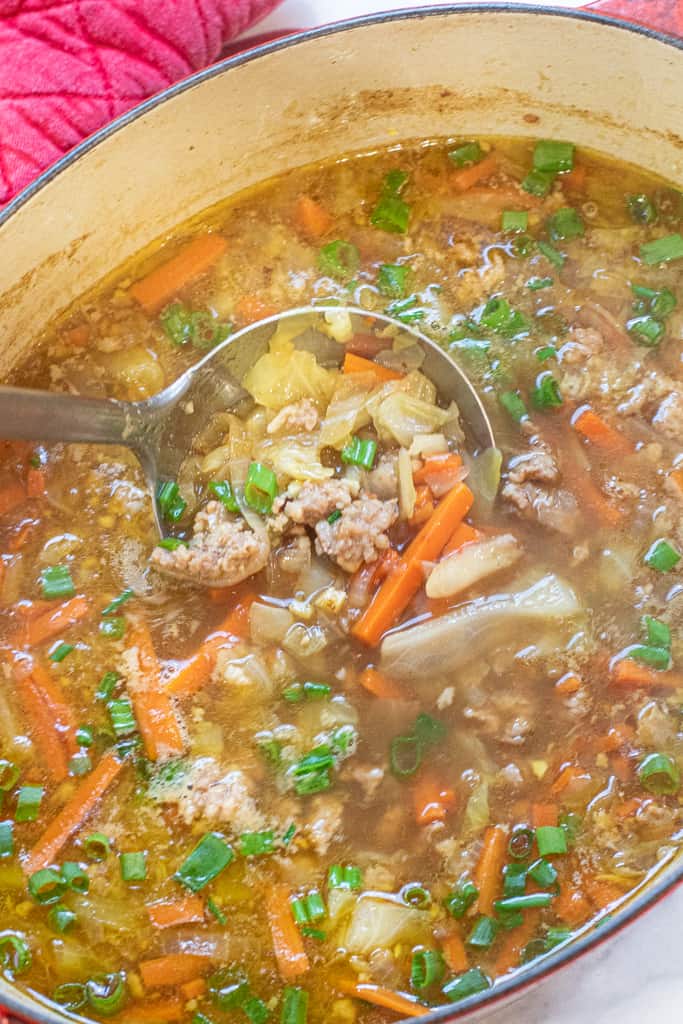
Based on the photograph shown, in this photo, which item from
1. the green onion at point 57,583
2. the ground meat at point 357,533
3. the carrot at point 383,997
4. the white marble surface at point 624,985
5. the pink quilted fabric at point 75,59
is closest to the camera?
the carrot at point 383,997

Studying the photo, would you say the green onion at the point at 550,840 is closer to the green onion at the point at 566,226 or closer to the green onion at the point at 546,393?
the green onion at the point at 546,393

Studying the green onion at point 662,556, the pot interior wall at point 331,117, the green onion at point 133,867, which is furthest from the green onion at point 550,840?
the pot interior wall at point 331,117

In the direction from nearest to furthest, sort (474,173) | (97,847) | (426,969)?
(426,969), (97,847), (474,173)

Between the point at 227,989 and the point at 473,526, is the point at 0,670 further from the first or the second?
the point at 473,526

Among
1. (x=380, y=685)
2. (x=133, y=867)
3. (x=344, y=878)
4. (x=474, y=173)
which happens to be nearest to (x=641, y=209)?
(x=474, y=173)

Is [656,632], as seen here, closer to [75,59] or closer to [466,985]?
[466,985]

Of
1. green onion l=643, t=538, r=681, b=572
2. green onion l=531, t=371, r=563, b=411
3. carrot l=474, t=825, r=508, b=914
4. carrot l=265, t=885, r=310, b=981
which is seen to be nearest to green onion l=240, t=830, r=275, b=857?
carrot l=265, t=885, r=310, b=981

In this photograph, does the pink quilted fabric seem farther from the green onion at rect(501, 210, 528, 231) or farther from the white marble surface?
the white marble surface
